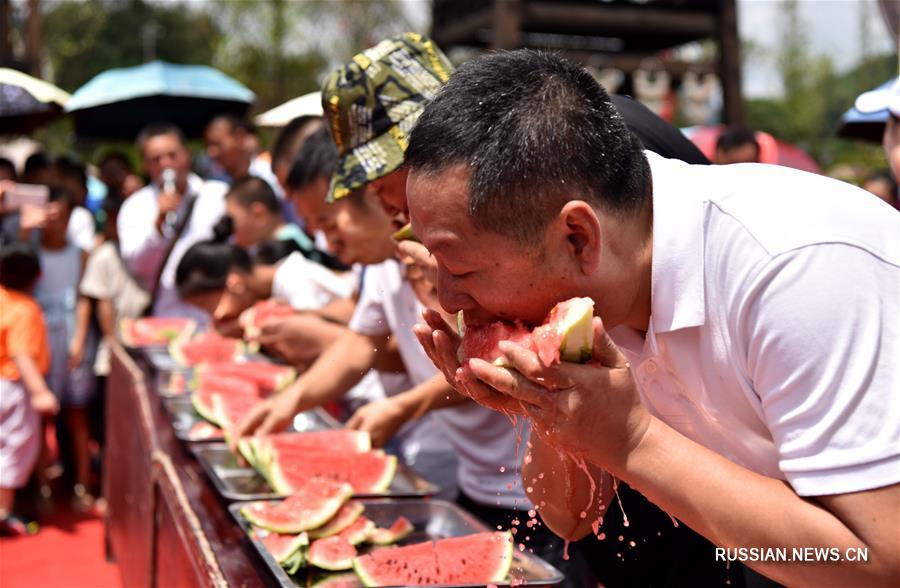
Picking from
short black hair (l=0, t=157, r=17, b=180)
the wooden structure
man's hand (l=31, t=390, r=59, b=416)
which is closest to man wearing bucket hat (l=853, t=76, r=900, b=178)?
man's hand (l=31, t=390, r=59, b=416)

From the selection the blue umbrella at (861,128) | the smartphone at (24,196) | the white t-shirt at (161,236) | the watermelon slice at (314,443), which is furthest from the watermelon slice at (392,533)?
the smartphone at (24,196)

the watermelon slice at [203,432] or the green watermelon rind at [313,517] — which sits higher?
the green watermelon rind at [313,517]

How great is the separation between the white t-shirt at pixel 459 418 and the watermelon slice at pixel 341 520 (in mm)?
496

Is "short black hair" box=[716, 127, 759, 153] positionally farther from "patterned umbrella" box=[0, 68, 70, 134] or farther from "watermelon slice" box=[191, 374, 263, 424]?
"patterned umbrella" box=[0, 68, 70, 134]

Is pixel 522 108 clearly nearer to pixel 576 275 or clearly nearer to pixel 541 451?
pixel 576 275

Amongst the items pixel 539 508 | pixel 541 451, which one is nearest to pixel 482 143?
pixel 541 451

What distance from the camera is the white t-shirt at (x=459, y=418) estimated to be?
3289 mm

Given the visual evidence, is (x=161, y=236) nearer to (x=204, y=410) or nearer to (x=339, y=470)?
(x=204, y=410)

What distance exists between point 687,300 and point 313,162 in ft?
8.54

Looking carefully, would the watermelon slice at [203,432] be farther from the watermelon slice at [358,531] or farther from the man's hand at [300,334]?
the watermelon slice at [358,531]

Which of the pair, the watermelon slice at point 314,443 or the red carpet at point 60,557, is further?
the red carpet at point 60,557

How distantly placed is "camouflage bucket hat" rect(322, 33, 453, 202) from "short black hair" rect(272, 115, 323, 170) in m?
2.03

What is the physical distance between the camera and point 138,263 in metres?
7.96

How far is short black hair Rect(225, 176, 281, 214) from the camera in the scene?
609cm
